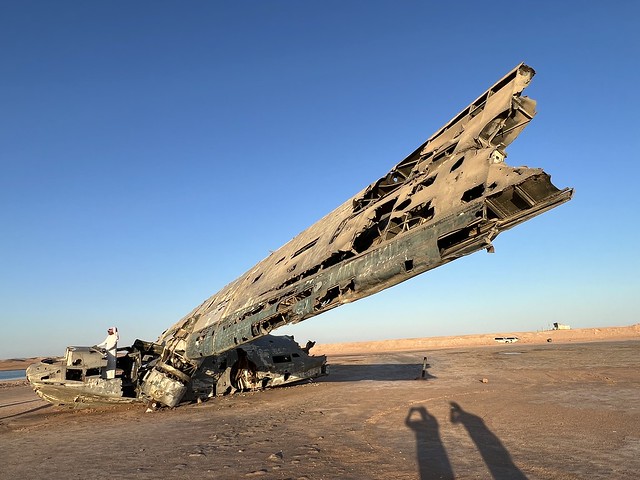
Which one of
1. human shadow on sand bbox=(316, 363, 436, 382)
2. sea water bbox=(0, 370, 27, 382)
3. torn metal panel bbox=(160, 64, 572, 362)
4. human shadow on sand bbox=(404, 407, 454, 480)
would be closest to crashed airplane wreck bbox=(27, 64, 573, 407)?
torn metal panel bbox=(160, 64, 572, 362)

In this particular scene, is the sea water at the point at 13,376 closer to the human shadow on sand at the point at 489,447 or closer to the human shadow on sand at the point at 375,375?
the human shadow on sand at the point at 375,375

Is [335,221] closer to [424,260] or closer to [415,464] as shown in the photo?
[424,260]

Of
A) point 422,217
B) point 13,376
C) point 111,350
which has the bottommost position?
point 13,376

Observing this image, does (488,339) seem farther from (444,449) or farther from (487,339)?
(444,449)

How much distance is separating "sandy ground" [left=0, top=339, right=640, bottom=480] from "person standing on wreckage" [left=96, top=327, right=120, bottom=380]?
5.12 feet

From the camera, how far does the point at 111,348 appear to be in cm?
1734

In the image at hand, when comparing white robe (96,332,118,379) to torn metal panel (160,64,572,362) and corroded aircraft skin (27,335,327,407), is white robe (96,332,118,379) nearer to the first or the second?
corroded aircraft skin (27,335,327,407)

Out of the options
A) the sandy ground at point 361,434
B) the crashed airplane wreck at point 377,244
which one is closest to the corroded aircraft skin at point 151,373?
the crashed airplane wreck at point 377,244

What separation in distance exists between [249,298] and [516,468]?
28.9 ft

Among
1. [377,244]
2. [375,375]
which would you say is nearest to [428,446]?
[377,244]

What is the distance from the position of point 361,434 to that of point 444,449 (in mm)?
2462

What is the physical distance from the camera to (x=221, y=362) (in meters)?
19.0

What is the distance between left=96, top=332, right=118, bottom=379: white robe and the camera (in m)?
17.1

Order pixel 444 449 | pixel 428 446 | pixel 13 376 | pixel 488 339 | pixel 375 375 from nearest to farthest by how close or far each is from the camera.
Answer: pixel 444 449 → pixel 428 446 → pixel 375 375 → pixel 13 376 → pixel 488 339
